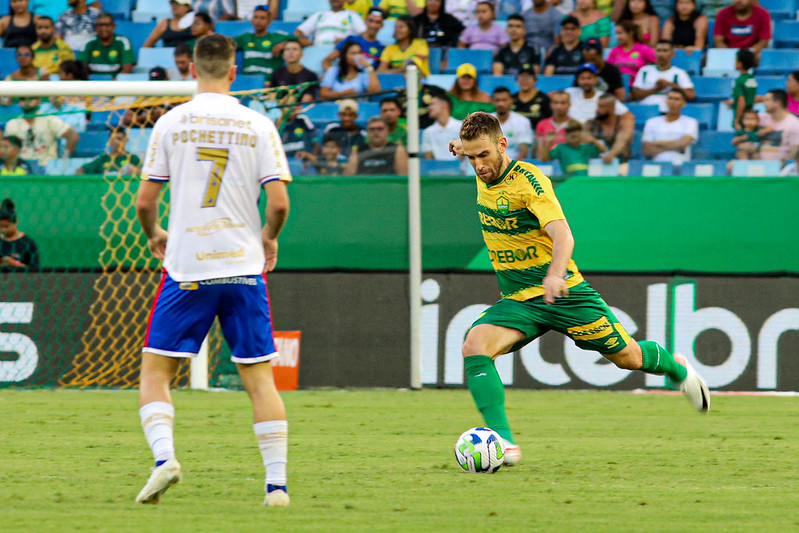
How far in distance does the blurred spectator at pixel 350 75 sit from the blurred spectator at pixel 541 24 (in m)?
2.10

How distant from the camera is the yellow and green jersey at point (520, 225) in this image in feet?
21.2

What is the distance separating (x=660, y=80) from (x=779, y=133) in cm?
261

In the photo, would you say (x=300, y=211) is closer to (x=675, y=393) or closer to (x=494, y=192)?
(x=675, y=393)

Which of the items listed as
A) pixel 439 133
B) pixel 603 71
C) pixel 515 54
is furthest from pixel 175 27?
pixel 603 71

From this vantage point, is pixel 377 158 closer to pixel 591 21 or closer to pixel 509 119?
pixel 509 119

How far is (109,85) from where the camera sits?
10.7 m

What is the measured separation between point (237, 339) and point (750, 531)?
2.11m

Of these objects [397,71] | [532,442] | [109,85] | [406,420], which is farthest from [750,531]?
[397,71]

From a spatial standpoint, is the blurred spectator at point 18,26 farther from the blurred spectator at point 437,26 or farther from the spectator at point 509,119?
the spectator at point 509,119

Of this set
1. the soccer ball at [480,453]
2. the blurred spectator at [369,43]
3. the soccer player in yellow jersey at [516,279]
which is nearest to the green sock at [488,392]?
the soccer player in yellow jersey at [516,279]

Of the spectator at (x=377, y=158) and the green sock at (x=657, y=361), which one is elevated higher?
the spectator at (x=377, y=158)

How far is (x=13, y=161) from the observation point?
11719 millimetres

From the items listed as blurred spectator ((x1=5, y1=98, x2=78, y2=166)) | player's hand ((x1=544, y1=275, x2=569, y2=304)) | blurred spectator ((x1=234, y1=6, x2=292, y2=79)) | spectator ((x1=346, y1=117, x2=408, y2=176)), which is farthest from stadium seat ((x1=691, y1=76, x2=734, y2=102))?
player's hand ((x1=544, y1=275, x2=569, y2=304))

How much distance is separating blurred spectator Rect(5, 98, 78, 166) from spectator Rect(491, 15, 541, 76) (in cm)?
552
